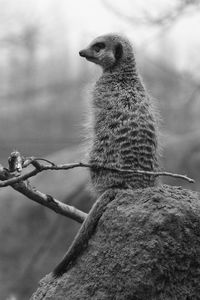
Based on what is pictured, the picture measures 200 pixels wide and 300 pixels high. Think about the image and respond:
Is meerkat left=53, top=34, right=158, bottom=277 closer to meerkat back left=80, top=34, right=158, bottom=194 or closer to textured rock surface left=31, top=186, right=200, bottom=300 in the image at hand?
meerkat back left=80, top=34, right=158, bottom=194

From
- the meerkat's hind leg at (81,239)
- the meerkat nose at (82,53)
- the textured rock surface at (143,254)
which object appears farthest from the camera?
the meerkat nose at (82,53)

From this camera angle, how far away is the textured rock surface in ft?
→ 6.48

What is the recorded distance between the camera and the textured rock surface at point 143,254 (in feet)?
6.48

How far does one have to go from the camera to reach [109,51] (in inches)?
111

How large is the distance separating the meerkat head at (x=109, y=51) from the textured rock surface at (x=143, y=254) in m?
0.84

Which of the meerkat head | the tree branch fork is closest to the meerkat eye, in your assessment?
the meerkat head

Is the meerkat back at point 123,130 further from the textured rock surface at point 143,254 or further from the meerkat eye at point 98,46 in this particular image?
the textured rock surface at point 143,254

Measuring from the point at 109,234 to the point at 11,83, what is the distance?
8.46 metres

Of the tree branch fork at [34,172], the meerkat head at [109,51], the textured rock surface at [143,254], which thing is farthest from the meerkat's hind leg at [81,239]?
the meerkat head at [109,51]

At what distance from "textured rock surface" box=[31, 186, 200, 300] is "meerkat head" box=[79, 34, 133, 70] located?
0.84m

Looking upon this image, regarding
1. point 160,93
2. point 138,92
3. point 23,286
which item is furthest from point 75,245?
point 160,93

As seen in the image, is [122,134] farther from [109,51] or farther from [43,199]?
[109,51]

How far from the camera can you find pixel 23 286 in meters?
6.14

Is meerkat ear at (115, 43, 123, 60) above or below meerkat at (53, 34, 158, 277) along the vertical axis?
above
